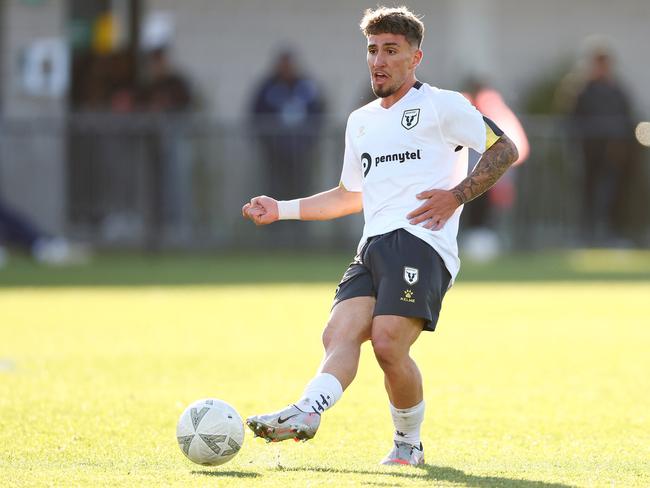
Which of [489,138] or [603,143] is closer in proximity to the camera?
[489,138]

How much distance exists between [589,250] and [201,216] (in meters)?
6.07

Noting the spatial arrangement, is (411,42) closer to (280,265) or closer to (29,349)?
(29,349)

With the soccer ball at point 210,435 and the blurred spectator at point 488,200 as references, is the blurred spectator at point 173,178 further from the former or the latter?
the soccer ball at point 210,435

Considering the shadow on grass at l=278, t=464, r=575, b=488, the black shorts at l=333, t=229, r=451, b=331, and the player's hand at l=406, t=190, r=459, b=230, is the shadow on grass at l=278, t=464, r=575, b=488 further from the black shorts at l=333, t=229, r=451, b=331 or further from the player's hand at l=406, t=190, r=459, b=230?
the player's hand at l=406, t=190, r=459, b=230

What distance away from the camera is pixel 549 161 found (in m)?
21.9

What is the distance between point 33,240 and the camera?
20.5m

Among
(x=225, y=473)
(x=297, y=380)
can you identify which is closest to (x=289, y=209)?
(x=225, y=473)

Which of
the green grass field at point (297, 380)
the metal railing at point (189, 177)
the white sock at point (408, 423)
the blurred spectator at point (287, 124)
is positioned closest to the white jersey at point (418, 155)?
the white sock at point (408, 423)

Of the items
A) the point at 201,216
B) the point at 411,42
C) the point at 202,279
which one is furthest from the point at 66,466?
the point at 201,216

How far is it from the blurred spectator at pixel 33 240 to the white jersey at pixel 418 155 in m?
13.9

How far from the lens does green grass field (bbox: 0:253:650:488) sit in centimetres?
647

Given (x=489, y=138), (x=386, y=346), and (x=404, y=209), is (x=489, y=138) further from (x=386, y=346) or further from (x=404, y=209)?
(x=386, y=346)

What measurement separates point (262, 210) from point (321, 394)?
1221 millimetres

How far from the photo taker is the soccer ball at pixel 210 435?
251 inches
